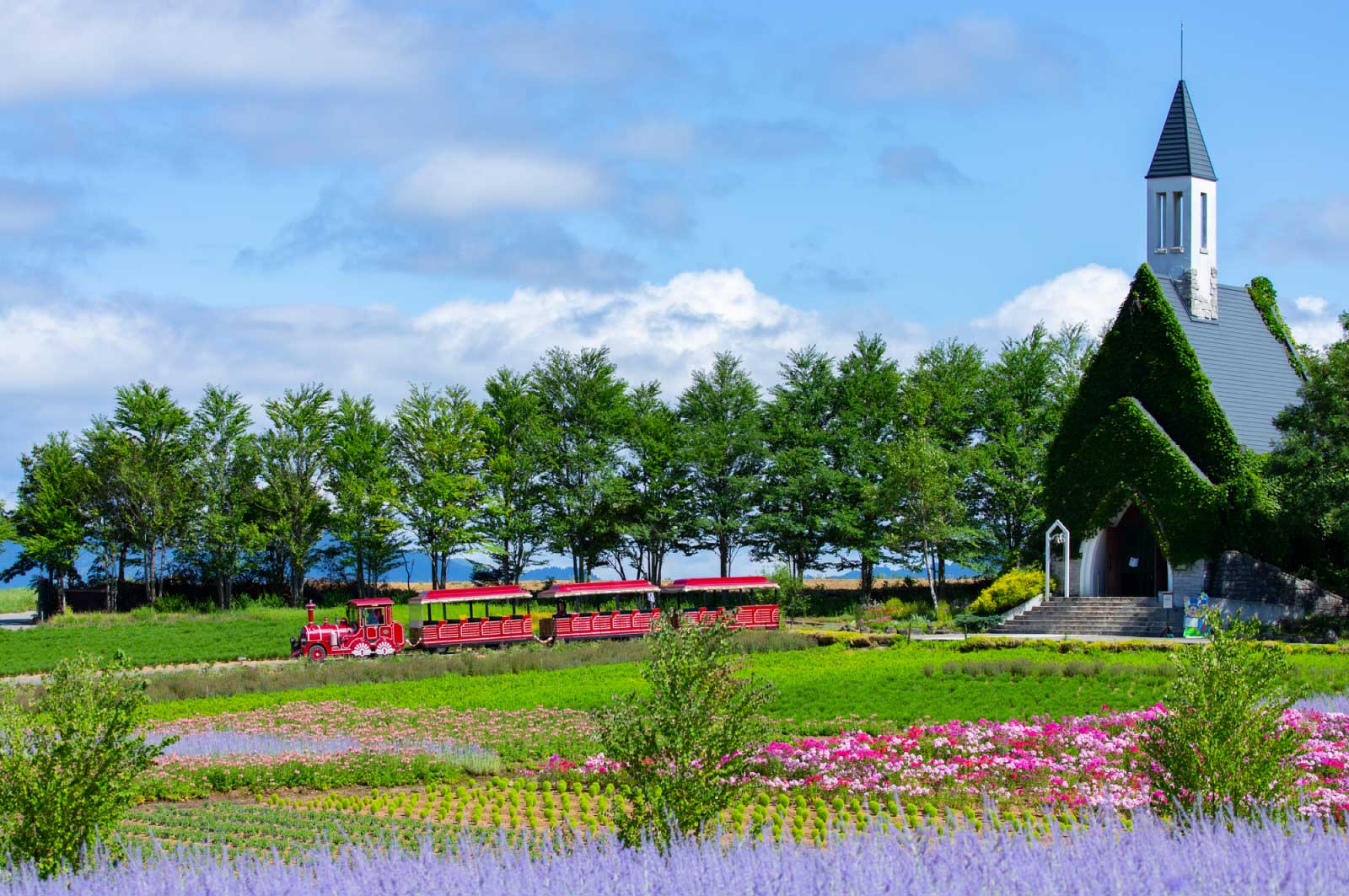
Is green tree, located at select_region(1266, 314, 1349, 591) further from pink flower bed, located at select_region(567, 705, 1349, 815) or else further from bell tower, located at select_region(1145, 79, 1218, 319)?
pink flower bed, located at select_region(567, 705, 1349, 815)

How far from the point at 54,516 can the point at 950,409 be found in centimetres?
4071

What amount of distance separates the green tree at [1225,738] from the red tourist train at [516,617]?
25.4 meters

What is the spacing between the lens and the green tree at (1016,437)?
53188mm

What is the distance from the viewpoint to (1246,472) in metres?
38.9

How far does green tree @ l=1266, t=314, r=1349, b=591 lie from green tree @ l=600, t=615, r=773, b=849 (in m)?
29.0

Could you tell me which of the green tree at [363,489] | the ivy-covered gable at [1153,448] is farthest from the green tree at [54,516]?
the ivy-covered gable at [1153,448]

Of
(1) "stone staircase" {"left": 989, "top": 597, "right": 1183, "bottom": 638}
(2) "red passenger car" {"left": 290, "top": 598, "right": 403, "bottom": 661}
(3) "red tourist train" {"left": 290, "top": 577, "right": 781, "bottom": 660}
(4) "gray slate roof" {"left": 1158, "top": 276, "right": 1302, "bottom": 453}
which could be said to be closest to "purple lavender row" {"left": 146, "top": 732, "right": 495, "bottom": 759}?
(2) "red passenger car" {"left": 290, "top": 598, "right": 403, "bottom": 661}

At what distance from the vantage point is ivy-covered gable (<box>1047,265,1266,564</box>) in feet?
128

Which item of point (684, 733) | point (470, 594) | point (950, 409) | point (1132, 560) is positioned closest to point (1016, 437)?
point (950, 409)

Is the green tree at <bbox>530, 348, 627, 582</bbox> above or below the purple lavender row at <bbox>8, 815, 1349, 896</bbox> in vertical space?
above

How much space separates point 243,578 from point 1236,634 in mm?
54304

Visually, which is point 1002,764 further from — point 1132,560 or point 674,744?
point 1132,560

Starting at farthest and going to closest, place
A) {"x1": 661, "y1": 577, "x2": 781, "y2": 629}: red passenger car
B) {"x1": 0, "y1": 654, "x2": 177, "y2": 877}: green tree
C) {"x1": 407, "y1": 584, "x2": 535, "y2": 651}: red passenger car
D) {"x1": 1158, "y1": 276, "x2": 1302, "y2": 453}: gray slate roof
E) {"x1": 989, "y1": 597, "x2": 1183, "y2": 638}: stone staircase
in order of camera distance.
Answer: {"x1": 661, "y1": 577, "x2": 781, "y2": 629}: red passenger car < {"x1": 1158, "y1": 276, "x2": 1302, "y2": 453}: gray slate roof < {"x1": 989, "y1": 597, "x2": 1183, "y2": 638}: stone staircase < {"x1": 407, "y1": 584, "x2": 535, "y2": 651}: red passenger car < {"x1": 0, "y1": 654, "x2": 177, "y2": 877}: green tree

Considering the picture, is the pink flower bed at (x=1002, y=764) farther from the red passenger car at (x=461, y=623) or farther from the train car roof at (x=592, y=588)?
the train car roof at (x=592, y=588)
